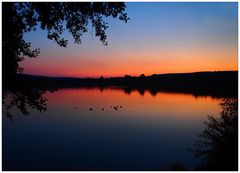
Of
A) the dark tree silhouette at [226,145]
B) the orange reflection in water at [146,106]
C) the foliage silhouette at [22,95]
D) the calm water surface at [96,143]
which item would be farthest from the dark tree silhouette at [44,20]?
the orange reflection in water at [146,106]

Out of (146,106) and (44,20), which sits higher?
(44,20)

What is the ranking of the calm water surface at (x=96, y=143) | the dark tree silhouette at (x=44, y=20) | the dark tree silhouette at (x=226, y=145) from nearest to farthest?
the dark tree silhouette at (x=44, y=20)
the dark tree silhouette at (x=226, y=145)
the calm water surface at (x=96, y=143)

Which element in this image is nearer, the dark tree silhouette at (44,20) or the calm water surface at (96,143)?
the dark tree silhouette at (44,20)

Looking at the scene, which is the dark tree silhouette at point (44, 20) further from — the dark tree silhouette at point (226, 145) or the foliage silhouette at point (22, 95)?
the dark tree silhouette at point (226, 145)

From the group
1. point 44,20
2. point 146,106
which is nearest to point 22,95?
point 44,20

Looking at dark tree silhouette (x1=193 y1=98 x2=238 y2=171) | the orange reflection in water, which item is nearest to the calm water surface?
dark tree silhouette (x1=193 y1=98 x2=238 y2=171)

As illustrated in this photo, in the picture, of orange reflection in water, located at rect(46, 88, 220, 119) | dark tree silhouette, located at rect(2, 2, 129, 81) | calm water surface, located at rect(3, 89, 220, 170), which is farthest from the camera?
orange reflection in water, located at rect(46, 88, 220, 119)

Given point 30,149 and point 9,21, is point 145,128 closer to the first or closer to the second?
point 30,149

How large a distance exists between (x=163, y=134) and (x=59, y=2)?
30731 millimetres

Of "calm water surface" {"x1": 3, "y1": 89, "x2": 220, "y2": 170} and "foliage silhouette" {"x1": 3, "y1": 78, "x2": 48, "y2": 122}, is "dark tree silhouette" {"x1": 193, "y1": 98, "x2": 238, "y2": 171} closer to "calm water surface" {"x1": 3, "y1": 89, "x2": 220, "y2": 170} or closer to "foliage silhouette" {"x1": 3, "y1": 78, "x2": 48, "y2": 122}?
"calm water surface" {"x1": 3, "y1": 89, "x2": 220, "y2": 170}

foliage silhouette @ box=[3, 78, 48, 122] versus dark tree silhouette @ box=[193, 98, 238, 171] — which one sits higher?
foliage silhouette @ box=[3, 78, 48, 122]

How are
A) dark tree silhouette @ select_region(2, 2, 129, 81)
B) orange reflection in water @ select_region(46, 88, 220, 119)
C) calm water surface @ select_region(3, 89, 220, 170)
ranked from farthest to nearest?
1. orange reflection in water @ select_region(46, 88, 220, 119)
2. calm water surface @ select_region(3, 89, 220, 170)
3. dark tree silhouette @ select_region(2, 2, 129, 81)

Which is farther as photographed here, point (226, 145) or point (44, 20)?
point (226, 145)

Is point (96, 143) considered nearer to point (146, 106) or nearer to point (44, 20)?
point (44, 20)
